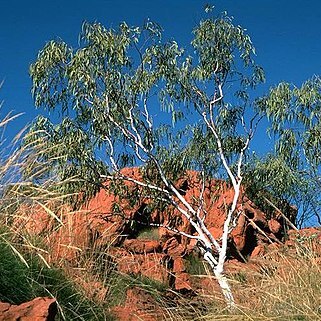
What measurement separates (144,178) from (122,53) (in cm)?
278

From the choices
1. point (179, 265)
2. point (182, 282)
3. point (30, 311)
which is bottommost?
point (30, 311)

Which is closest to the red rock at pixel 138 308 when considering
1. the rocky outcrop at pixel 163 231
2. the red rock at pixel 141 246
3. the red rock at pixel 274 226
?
the rocky outcrop at pixel 163 231

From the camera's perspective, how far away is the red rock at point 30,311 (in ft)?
19.3

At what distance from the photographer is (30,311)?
19.5 feet

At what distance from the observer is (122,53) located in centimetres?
1545

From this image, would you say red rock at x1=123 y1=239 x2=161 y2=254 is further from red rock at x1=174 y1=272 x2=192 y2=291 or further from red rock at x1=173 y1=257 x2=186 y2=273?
red rock at x1=174 y1=272 x2=192 y2=291

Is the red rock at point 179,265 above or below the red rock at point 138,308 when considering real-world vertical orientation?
above

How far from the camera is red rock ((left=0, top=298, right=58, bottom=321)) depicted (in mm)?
5887

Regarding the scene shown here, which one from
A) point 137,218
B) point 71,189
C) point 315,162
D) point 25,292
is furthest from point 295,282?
point 315,162

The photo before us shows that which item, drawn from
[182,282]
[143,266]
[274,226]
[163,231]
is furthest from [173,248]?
[274,226]

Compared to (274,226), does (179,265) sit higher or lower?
lower

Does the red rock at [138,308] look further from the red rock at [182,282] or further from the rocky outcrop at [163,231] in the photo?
the red rock at [182,282]

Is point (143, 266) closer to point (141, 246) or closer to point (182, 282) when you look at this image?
point (182, 282)

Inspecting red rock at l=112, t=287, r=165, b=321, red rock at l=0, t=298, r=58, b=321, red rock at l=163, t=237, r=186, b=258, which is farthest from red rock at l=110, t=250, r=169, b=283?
red rock at l=0, t=298, r=58, b=321
